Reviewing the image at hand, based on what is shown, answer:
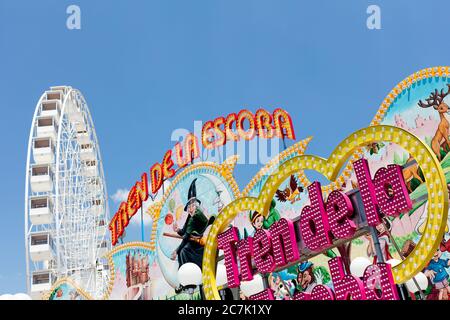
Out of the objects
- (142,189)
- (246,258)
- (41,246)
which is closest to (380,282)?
(246,258)

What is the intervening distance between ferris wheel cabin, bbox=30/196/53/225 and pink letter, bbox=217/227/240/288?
18.9 meters

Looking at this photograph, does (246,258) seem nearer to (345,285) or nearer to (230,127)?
(345,285)

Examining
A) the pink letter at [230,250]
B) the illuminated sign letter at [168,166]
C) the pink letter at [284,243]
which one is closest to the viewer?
the pink letter at [284,243]

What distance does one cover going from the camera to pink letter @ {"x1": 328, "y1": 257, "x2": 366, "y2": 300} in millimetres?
12531

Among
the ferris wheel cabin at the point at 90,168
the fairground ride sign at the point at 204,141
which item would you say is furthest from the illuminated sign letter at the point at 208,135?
the ferris wheel cabin at the point at 90,168

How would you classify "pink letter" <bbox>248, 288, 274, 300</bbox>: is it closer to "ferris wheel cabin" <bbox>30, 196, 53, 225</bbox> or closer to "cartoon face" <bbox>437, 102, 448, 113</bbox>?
"cartoon face" <bbox>437, 102, 448, 113</bbox>

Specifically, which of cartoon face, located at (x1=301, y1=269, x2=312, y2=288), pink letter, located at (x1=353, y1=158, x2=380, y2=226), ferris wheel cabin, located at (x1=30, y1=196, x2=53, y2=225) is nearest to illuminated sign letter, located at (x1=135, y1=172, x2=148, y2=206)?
cartoon face, located at (x1=301, y1=269, x2=312, y2=288)

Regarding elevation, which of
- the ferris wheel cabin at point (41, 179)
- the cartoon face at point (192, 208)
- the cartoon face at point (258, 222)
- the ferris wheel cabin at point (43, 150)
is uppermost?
the ferris wheel cabin at point (43, 150)

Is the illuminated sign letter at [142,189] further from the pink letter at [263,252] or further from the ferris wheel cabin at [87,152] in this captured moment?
the ferris wheel cabin at [87,152]

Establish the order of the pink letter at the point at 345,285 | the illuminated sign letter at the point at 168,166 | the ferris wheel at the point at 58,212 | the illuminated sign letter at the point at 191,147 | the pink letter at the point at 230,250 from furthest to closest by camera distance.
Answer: the ferris wheel at the point at 58,212 → the illuminated sign letter at the point at 168,166 → the illuminated sign letter at the point at 191,147 → the pink letter at the point at 230,250 → the pink letter at the point at 345,285

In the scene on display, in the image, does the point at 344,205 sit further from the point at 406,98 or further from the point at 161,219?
the point at 161,219

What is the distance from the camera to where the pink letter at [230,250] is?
15.6 m

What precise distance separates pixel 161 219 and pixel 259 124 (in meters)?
4.72
